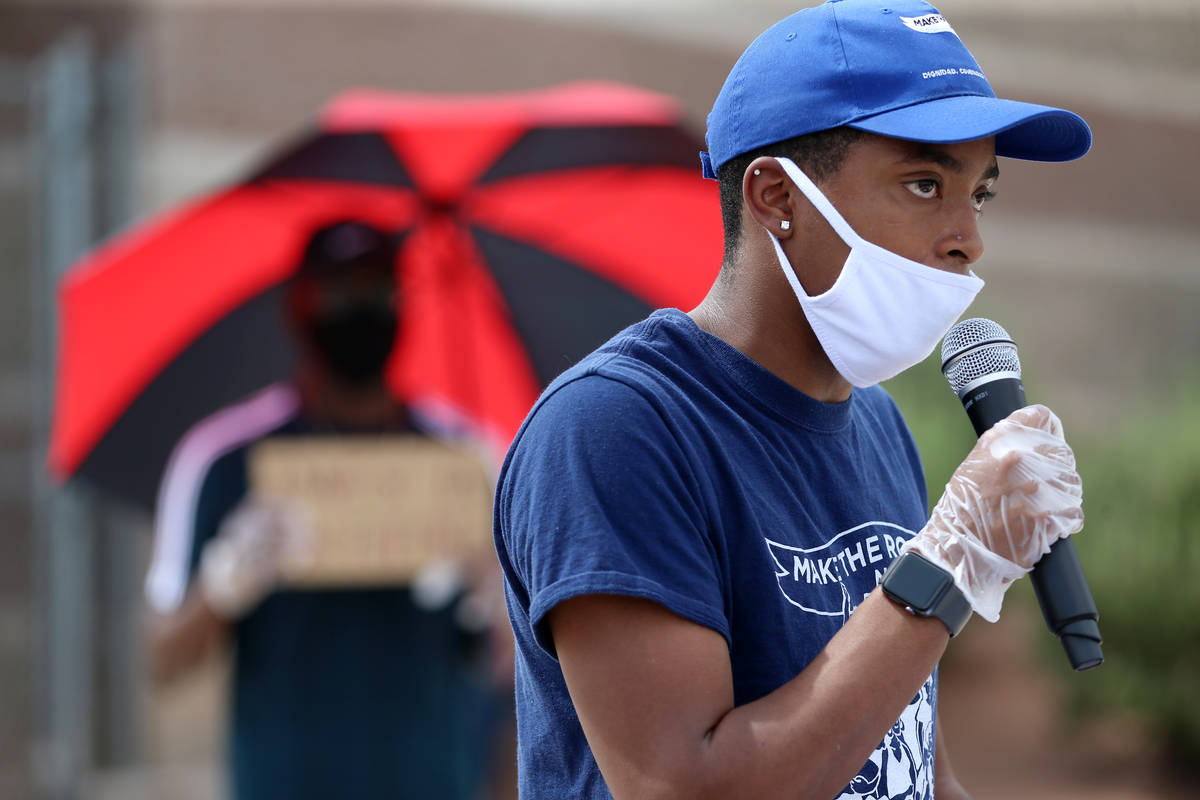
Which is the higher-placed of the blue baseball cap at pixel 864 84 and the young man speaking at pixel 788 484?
the blue baseball cap at pixel 864 84

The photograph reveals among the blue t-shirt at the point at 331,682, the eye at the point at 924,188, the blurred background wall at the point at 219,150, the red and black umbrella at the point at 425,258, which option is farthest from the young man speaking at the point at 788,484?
the blurred background wall at the point at 219,150

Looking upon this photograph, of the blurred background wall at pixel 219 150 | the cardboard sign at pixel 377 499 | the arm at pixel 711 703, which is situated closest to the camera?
the arm at pixel 711 703

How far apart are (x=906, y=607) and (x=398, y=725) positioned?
2381 mm

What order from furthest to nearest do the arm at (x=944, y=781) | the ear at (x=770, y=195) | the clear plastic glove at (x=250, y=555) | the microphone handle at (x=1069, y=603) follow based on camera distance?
the clear plastic glove at (x=250, y=555) → the arm at (x=944, y=781) → the ear at (x=770, y=195) → the microphone handle at (x=1069, y=603)

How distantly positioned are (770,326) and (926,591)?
44cm

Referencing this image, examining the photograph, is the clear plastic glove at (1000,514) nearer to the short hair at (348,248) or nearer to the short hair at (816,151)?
the short hair at (816,151)

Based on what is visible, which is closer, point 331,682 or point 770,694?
point 770,694

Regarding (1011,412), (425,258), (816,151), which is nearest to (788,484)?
(1011,412)

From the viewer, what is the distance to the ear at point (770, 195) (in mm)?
1818

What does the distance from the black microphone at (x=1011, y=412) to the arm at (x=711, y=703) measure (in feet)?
0.68

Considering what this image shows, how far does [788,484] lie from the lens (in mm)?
1785

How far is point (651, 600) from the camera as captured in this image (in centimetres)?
155

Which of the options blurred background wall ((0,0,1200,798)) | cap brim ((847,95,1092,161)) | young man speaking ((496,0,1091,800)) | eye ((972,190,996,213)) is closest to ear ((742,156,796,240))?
young man speaking ((496,0,1091,800))

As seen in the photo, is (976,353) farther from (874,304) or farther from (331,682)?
(331,682)
